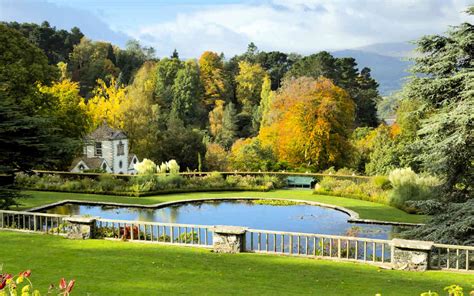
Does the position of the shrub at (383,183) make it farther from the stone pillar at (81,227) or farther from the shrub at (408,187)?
the stone pillar at (81,227)

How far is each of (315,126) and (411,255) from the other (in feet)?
79.4

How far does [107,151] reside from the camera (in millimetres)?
40438

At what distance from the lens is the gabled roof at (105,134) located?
39.6 metres

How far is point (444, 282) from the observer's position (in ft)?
29.7

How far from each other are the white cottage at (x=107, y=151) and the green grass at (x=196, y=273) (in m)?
28.6

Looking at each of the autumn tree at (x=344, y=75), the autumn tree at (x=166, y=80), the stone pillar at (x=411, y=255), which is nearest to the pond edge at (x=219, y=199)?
the stone pillar at (x=411, y=255)

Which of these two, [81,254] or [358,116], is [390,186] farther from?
[358,116]

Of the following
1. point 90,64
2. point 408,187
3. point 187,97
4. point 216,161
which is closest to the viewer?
point 408,187

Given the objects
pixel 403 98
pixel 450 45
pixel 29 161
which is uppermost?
pixel 450 45

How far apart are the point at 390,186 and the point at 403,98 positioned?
40.4ft

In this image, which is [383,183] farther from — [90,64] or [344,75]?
[90,64]

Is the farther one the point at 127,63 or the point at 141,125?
the point at 127,63

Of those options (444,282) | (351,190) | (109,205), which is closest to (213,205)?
(109,205)

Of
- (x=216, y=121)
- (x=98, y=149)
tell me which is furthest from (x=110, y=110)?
(x=216, y=121)
